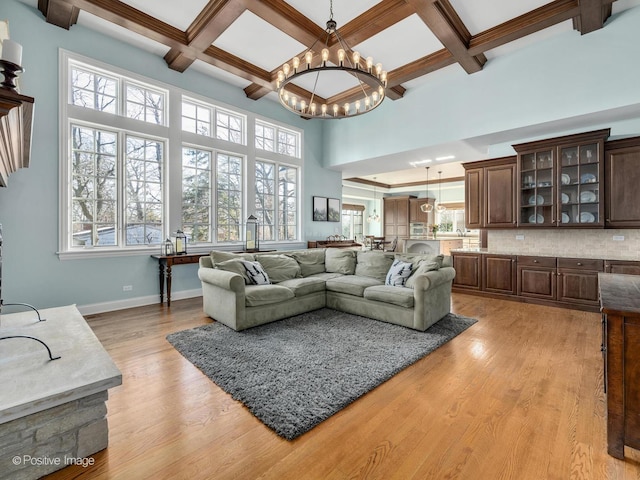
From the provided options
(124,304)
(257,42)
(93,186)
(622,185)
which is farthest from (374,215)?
(93,186)

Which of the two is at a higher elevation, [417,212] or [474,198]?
[417,212]

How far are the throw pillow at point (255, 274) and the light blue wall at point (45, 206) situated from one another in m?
1.99

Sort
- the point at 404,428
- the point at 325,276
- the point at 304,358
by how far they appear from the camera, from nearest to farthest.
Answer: the point at 404,428
the point at 304,358
the point at 325,276

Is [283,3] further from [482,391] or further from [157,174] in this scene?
[482,391]

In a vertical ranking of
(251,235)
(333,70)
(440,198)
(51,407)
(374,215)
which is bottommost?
(51,407)

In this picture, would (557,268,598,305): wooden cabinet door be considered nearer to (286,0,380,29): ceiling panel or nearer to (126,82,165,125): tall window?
(286,0,380,29): ceiling panel

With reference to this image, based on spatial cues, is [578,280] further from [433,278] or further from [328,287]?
[328,287]

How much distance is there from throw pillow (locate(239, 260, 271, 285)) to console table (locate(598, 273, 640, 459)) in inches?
129

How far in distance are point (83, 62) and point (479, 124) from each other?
6.07 m

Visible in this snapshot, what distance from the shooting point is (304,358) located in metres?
2.71

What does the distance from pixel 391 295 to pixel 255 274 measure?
1756 mm

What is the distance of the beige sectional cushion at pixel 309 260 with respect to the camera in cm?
484

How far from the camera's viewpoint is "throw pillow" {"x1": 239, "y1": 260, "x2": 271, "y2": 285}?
3879 millimetres

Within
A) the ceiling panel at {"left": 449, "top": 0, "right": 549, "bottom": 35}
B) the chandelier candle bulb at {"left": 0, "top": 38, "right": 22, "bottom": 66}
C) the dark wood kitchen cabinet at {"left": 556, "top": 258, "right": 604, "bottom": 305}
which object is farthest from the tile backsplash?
the chandelier candle bulb at {"left": 0, "top": 38, "right": 22, "bottom": 66}
